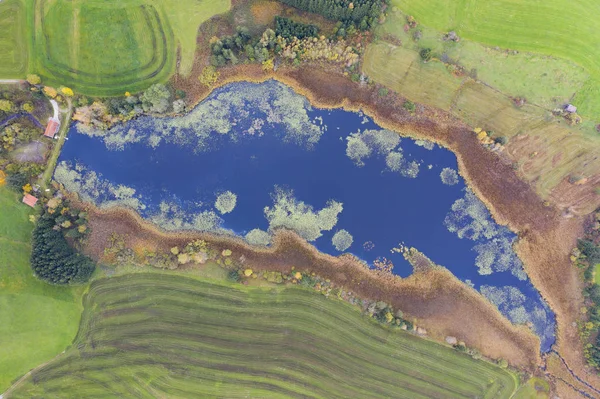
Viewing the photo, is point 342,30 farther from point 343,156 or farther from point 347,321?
point 347,321

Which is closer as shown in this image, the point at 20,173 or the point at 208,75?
the point at 20,173

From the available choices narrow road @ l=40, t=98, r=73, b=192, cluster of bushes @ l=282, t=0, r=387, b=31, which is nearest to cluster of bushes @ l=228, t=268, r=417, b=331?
narrow road @ l=40, t=98, r=73, b=192

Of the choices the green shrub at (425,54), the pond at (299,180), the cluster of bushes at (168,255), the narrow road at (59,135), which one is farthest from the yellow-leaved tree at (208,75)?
the green shrub at (425,54)

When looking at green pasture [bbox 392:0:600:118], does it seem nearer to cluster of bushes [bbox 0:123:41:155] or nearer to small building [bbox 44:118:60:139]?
small building [bbox 44:118:60:139]

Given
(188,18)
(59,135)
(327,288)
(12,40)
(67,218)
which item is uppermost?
(188,18)

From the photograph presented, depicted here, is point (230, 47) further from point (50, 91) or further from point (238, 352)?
point (238, 352)

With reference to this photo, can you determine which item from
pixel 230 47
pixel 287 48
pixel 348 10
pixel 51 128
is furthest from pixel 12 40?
pixel 348 10
